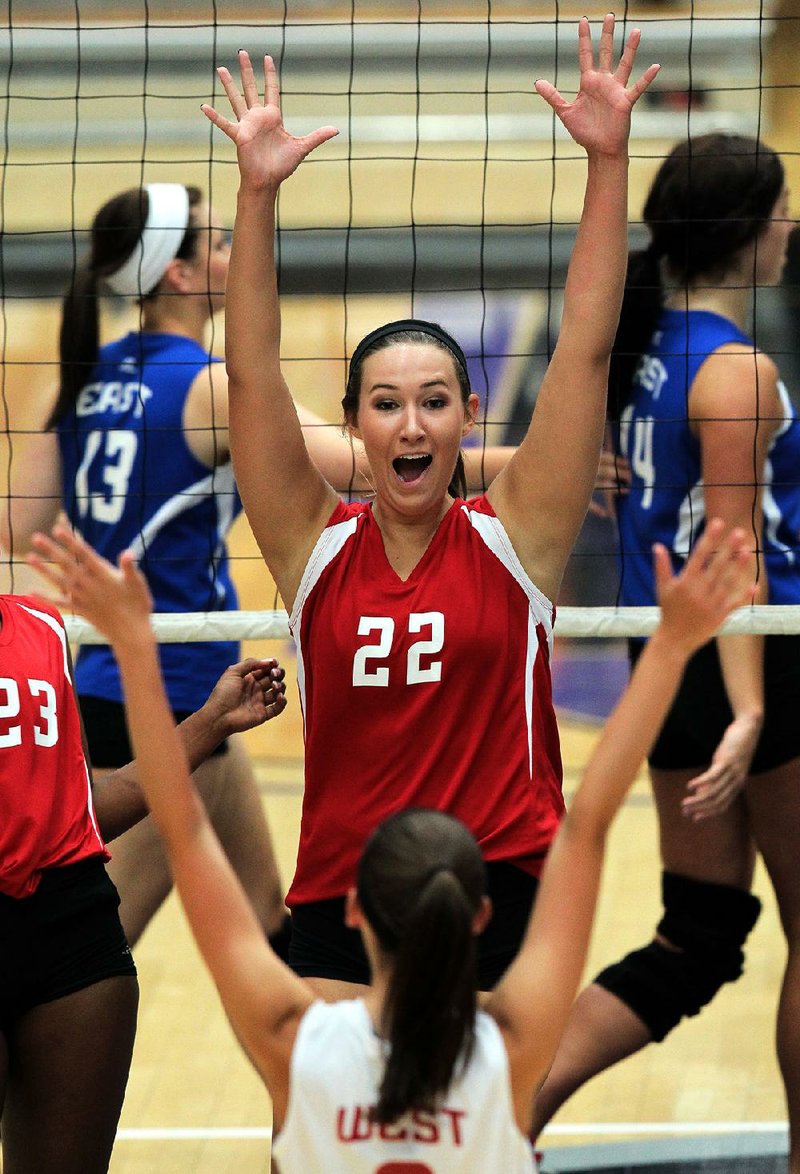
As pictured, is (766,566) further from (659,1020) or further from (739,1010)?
(739,1010)

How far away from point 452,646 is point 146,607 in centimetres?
59

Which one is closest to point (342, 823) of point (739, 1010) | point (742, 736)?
point (742, 736)

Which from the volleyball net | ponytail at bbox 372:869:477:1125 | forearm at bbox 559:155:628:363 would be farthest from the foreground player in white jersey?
the volleyball net

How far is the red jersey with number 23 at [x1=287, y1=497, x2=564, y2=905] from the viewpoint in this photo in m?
2.61

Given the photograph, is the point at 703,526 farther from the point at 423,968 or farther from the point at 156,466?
the point at 423,968

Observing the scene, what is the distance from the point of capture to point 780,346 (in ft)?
31.4

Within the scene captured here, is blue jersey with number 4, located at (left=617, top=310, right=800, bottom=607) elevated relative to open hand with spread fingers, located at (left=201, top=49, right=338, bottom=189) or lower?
lower

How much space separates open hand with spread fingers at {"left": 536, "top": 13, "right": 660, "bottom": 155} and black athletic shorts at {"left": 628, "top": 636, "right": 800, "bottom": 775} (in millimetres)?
1455

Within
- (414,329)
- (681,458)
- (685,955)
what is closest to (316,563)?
(414,329)

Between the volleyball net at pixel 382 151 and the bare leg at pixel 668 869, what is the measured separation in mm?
2725

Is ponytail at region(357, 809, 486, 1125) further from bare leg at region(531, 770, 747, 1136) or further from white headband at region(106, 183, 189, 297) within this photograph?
white headband at region(106, 183, 189, 297)

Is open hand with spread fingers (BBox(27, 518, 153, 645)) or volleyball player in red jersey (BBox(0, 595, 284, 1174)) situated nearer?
open hand with spread fingers (BBox(27, 518, 153, 645))

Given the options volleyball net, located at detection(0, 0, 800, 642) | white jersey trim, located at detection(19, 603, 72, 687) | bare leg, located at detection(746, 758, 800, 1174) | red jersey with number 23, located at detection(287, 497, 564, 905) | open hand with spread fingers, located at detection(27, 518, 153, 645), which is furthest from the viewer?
volleyball net, located at detection(0, 0, 800, 642)

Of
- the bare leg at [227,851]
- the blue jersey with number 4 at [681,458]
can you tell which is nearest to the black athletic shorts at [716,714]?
the blue jersey with number 4 at [681,458]
